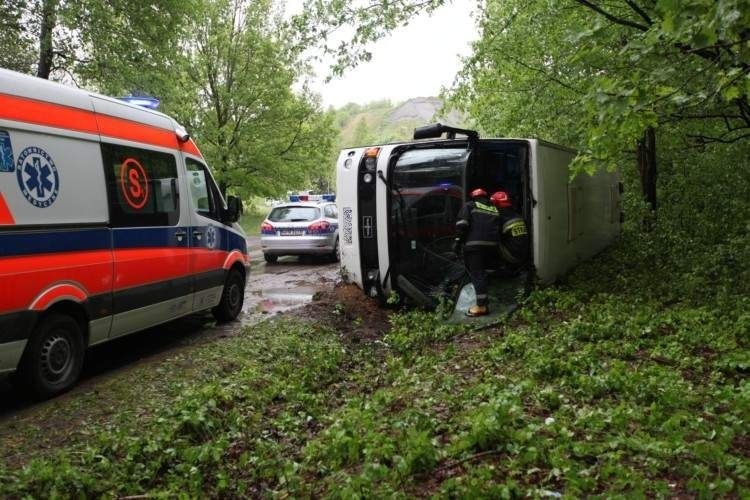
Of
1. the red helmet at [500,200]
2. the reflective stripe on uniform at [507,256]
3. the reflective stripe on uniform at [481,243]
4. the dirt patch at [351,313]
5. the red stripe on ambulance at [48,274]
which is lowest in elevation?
the dirt patch at [351,313]

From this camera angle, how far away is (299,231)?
14.7 metres

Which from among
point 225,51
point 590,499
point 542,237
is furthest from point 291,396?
point 225,51

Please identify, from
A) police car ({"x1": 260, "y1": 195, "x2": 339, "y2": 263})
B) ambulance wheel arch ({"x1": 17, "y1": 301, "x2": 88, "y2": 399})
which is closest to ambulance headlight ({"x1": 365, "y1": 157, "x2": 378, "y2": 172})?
ambulance wheel arch ({"x1": 17, "y1": 301, "x2": 88, "y2": 399})

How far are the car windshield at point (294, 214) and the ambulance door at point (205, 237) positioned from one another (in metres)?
6.80

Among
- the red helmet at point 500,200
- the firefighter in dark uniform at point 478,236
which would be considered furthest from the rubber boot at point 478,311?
the red helmet at point 500,200

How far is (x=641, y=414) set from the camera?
11.6 ft

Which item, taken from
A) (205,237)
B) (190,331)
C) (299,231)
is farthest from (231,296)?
(299,231)

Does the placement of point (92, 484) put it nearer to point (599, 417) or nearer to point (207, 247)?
point (599, 417)

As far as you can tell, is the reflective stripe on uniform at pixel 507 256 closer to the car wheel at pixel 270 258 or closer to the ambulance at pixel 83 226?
the ambulance at pixel 83 226

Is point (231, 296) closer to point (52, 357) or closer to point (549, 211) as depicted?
point (52, 357)

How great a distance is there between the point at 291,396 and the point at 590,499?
2972mm

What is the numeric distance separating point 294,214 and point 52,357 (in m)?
10.0

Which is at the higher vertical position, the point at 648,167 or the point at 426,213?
the point at 648,167

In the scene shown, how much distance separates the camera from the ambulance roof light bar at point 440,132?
760 cm
